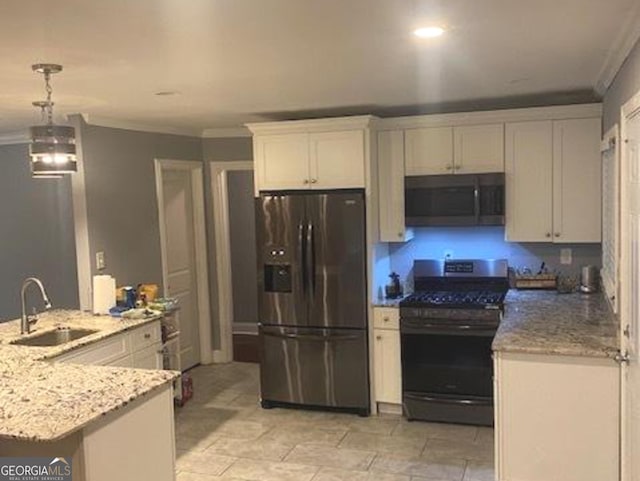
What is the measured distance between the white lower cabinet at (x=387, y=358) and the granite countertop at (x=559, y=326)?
875mm

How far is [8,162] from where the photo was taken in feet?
20.4

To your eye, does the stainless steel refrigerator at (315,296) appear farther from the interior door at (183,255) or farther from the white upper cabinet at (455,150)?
the interior door at (183,255)

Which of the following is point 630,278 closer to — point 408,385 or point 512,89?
point 512,89

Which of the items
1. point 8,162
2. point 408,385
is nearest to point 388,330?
point 408,385

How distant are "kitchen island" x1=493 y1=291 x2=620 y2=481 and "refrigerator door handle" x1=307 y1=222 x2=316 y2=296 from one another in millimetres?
1763

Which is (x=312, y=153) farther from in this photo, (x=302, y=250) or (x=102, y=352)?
(x=102, y=352)

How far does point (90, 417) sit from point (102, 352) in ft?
5.48

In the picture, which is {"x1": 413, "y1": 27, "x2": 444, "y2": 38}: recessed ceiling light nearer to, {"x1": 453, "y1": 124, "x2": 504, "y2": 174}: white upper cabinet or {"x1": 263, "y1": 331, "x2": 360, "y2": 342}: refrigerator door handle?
{"x1": 453, "y1": 124, "x2": 504, "y2": 174}: white upper cabinet

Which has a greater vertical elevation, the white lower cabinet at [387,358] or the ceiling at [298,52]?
the ceiling at [298,52]

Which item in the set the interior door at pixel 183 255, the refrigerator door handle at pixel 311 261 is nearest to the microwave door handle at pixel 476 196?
the refrigerator door handle at pixel 311 261

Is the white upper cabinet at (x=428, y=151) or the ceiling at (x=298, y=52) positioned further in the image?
the white upper cabinet at (x=428, y=151)

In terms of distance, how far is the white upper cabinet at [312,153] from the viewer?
484 centimetres

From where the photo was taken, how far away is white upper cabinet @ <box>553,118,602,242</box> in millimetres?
4590

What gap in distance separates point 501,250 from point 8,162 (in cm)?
469
